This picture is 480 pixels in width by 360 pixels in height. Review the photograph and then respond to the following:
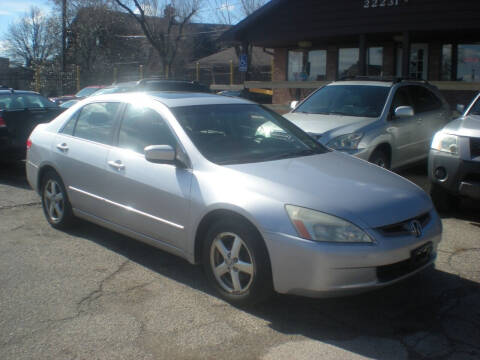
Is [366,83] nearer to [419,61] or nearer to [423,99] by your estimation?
[423,99]

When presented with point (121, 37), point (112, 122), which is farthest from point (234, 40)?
point (121, 37)

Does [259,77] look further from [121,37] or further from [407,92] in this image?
[407,92]

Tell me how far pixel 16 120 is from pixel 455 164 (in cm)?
720

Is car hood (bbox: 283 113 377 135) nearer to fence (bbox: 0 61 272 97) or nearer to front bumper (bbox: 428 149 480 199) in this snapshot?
front bumper (bbox: 428 149 480 199)

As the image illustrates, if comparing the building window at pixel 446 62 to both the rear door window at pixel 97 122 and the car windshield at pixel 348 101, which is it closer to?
the car windshield at pixel 348 101

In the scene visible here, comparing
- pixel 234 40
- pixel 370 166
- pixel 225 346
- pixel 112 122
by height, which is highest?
pixel 234 40

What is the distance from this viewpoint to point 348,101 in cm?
855

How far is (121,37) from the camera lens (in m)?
46.4

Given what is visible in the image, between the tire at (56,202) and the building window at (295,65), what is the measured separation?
52.6ft

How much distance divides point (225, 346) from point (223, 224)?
0.88 metres

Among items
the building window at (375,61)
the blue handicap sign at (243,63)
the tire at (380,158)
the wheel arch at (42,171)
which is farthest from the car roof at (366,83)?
the building window at (375,61)

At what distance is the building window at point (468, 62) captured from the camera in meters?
17.4

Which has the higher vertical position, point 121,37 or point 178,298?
point 121,37

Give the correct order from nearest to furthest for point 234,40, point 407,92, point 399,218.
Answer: point 399,218 → point 407,92 → point 234,40
